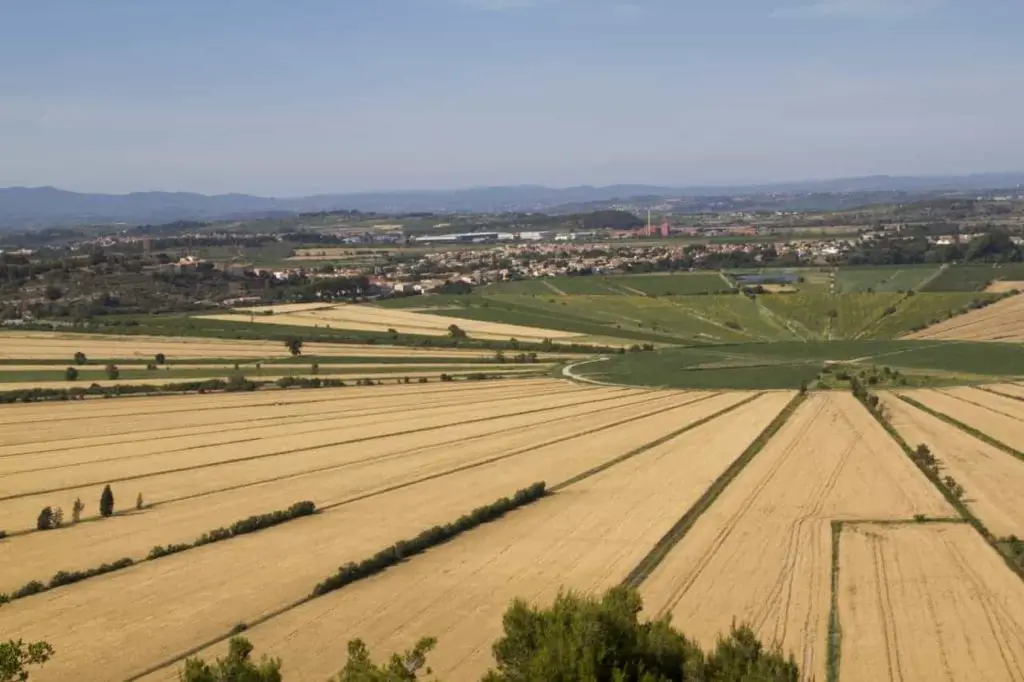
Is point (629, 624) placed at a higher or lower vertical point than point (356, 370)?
higher

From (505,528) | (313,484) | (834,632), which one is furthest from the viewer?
(313,484)

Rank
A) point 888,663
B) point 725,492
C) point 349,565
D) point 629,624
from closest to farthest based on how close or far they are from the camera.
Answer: point 629,624, point 888,663, point 349,565, point 725,492

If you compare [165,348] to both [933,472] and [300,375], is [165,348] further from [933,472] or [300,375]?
[933,472]

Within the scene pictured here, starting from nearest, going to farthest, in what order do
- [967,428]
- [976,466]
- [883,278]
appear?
[976,466] < [967,428] < [883,278]

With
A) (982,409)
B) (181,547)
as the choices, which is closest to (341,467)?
(181,547)

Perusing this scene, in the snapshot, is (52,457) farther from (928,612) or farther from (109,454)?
(928,612)

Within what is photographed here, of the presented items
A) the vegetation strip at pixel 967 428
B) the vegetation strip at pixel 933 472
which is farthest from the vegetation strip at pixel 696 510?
the vegetation strip at pixel 967 428

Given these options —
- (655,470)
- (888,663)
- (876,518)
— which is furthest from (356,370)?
(888,663)
